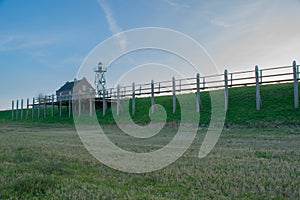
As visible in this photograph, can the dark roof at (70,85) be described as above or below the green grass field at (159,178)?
above

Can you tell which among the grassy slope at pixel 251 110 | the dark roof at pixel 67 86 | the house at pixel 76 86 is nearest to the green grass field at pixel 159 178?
the grassy slope at pixel 251 110

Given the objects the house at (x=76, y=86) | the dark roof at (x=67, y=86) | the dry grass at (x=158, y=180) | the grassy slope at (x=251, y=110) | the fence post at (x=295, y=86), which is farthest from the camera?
the dark roof at (x=67, y=86)

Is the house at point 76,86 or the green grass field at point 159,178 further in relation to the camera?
the house at point 76,86

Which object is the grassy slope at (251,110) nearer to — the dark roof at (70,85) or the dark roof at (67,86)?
the dark roof at (70,85)

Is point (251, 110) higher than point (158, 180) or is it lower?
higher

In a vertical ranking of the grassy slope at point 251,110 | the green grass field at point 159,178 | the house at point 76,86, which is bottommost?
the green grass field at point 159,178

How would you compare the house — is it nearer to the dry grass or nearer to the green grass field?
the green grass field

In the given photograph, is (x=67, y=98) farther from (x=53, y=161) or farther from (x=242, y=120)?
(x=53, y=161)

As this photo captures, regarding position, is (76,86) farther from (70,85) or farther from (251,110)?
(251,110)

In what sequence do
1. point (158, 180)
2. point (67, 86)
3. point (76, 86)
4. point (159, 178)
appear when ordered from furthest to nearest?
1. point (67, 86)
2. point (76, 86)
3. point (159, 178)
4. point (158, 180)

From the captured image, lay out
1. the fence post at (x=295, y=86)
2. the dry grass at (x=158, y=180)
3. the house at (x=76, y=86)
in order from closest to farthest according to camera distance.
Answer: the dry grass at (x=158, y=180), the fence post at (x=295, y=86), the house at (x=76, y=86)

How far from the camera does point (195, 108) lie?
2442cm

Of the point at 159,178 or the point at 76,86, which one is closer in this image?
the point at 159,178

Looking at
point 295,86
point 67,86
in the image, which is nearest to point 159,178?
point 295,86
